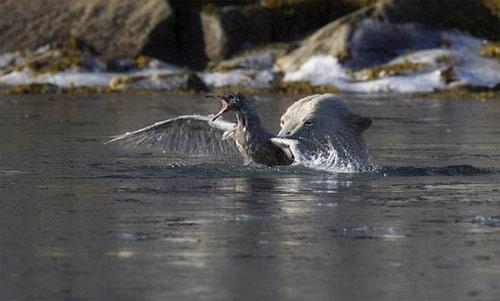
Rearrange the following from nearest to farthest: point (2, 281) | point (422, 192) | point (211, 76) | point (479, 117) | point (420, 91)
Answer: point (2, 281) → point (422, 192) → point (479, 117) → point (420, 91) → point (211, 76)

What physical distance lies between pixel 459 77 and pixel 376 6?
4145 millimetres

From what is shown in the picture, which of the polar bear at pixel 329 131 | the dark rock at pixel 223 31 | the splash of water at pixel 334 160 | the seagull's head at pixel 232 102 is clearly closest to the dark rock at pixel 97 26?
the dark rock at pixel 223 31

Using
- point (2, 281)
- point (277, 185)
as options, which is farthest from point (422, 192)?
point (2, 281)

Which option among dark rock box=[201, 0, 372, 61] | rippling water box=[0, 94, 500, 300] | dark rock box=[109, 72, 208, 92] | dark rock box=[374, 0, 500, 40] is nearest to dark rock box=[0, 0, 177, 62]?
dark rock box=[201, 0, 372, 61]

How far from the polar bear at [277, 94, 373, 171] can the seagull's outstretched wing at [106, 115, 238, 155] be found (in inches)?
26.8

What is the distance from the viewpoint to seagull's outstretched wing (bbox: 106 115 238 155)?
16.4m

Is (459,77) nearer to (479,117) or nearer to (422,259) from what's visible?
(479,117)

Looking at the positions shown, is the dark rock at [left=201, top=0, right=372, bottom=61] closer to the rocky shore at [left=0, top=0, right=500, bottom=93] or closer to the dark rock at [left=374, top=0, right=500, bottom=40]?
the rocky shore at [left=0, top=0, right=500, bottom=93]

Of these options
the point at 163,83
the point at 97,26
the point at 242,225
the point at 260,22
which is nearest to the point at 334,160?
the point at 242,225

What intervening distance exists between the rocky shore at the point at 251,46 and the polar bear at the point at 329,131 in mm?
13668

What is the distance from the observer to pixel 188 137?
1652 cm

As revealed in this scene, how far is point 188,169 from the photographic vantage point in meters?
15.5

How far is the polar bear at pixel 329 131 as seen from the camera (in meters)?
15.4

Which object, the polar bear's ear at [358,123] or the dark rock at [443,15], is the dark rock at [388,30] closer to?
the dark rock at [443,15]
